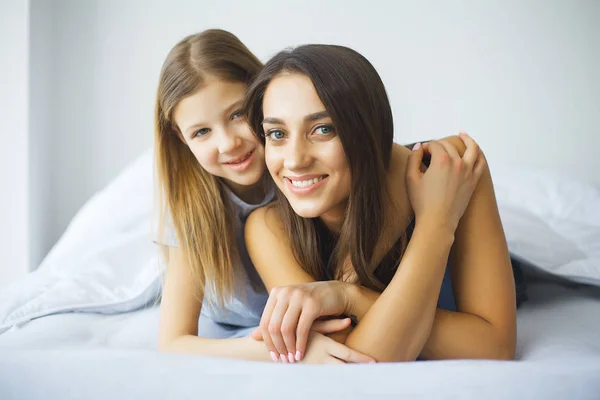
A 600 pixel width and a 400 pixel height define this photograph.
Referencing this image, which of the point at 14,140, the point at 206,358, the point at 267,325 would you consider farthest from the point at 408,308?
the point at 14,140

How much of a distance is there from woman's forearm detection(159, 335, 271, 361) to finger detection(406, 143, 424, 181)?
389 mm

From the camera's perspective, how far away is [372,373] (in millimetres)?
761

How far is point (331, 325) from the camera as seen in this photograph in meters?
0.98

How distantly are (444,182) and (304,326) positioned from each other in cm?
35

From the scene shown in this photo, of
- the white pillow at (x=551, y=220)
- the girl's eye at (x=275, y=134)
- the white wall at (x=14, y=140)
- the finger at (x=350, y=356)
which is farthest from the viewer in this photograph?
the white wall at (x=14, y=140)

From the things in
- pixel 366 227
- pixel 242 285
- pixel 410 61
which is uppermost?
pixel 410 61

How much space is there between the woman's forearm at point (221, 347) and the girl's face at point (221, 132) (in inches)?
12.4

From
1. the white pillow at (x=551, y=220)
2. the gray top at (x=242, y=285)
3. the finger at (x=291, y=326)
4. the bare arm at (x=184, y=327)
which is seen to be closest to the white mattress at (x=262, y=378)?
the finger at (x=291, y=326)

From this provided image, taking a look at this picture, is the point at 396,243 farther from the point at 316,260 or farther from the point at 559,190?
the point at 559,190

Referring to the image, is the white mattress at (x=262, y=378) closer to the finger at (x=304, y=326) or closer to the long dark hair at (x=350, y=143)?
the finger at (x=304, y=326)

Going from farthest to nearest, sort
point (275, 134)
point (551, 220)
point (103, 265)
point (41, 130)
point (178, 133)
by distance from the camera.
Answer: point (41, 130) → point (551, 220) → point (103, 265) → point (178, 133) → point (275, 134)

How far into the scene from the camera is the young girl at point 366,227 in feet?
3.16

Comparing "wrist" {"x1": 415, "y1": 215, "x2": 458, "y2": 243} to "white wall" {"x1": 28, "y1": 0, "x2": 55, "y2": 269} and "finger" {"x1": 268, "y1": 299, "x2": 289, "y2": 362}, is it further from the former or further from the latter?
"white wall" {"x1": 28, "y1": 0, "x2": 55, "y2": 269}

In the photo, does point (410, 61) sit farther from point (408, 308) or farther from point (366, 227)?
point (408, 308)
